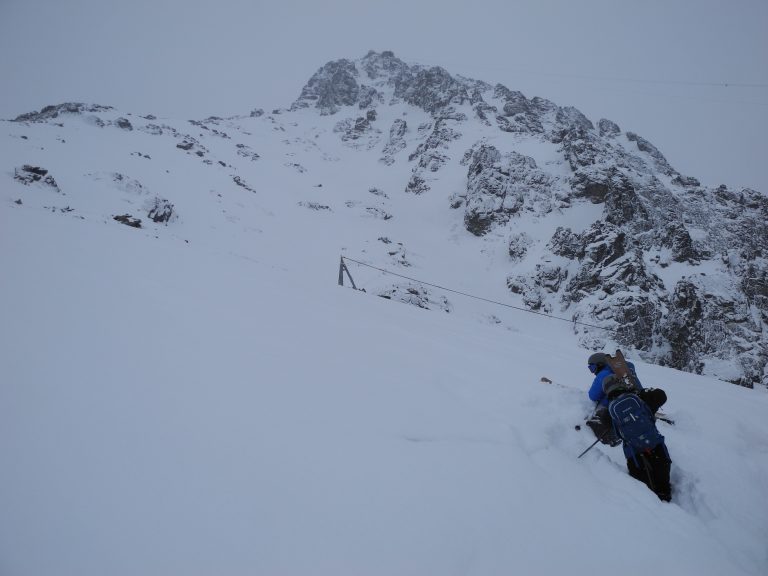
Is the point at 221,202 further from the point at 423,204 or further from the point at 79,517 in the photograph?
the point at 79,517

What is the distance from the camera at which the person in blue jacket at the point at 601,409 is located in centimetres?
418

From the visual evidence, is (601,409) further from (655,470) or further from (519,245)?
(519,245)

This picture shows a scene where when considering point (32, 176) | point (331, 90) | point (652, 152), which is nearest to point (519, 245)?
point (32, 176)

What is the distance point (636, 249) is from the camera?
2350 cm

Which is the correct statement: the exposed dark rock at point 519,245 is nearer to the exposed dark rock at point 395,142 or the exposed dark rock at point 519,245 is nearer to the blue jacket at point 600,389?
the blue jacket at point 600,389

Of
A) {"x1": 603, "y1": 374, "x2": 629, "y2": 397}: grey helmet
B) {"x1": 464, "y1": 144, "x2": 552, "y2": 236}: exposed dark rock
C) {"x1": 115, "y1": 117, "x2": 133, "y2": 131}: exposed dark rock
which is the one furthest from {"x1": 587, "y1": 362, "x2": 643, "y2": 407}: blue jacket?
{"x1": 115, "y1": 117, "x2": 133, "y2": 131}: exposed dark rock

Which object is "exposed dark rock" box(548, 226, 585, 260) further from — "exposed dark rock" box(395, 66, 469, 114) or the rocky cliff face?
"exposed dark rock" box(395, 66, 469, 114)

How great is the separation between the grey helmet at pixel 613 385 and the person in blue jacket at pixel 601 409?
0.47 ft

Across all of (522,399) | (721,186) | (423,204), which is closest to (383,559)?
(522,399)

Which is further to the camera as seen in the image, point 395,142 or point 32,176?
point 395,142

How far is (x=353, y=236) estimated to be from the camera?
93.1ft

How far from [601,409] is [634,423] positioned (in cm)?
50

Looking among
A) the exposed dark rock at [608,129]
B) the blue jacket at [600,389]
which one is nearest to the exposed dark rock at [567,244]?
the blue jacket at [600,389]

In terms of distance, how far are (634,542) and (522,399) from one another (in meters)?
2.02
